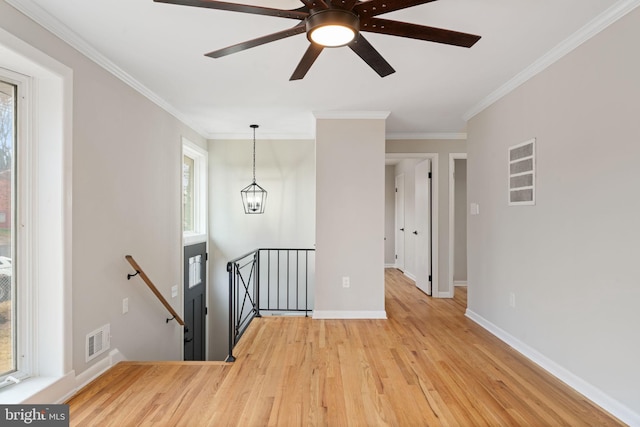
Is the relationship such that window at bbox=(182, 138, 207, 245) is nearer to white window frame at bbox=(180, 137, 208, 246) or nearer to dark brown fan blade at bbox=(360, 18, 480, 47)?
white window frame at bbox=(180, 137, 208, 246)

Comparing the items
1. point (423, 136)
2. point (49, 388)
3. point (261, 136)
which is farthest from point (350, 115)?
point (49, 388)

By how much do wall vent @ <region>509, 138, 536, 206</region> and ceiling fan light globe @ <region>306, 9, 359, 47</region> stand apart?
6.77 ft

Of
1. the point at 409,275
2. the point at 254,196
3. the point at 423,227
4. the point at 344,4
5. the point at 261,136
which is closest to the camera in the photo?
the point at 344,4

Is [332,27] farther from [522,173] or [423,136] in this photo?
[423,136]

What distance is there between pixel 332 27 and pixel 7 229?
2302 millimetres

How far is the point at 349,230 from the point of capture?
155 inches

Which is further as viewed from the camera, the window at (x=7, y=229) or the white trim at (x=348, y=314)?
the white trim at (x=348, y=314)

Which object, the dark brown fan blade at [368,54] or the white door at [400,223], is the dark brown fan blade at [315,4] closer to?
the dark brown fan blade at [368,54]

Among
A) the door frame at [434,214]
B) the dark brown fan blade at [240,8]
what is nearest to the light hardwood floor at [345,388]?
the door frame at [434,214]

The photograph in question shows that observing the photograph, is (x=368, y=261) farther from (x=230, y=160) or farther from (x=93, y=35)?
(x=93, y=35)

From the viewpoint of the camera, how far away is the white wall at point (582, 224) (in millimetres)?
1934

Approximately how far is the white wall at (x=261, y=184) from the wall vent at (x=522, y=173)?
115 inches

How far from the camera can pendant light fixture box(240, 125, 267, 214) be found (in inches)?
191

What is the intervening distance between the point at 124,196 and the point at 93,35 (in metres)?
1.28
